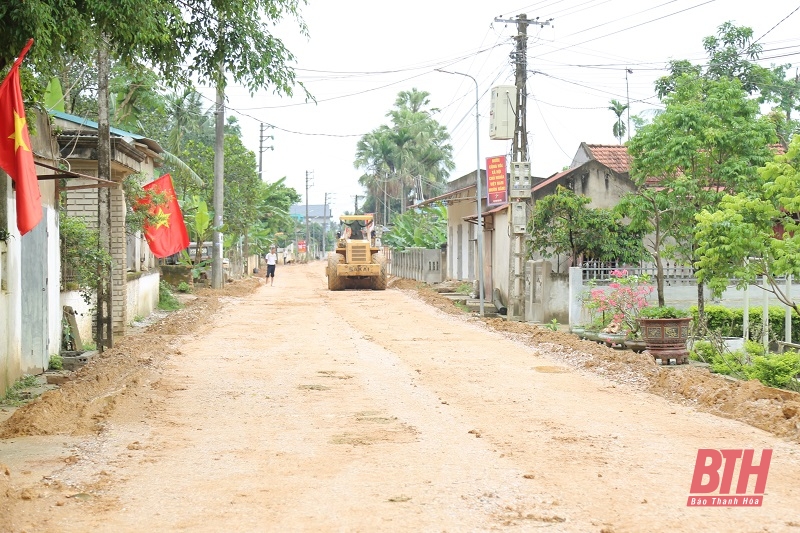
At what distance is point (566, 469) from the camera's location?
7668mm

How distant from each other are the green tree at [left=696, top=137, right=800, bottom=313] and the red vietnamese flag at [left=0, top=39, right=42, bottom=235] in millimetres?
8977

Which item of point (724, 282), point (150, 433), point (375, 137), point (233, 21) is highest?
point (375, 137)

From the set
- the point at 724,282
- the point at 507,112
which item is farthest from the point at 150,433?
the point at 507,112

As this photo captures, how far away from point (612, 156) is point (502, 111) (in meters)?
6.32

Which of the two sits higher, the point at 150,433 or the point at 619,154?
the point at 619,154

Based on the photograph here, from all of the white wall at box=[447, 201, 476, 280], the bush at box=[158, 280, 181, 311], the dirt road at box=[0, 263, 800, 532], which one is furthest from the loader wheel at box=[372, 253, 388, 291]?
the dirt road at box=[0, 263, 800, 532]

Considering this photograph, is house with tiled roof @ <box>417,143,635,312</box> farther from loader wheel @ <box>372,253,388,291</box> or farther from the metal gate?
the metal gate

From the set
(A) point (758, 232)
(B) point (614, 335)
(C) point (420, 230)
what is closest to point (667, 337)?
(B) point (614, 335)

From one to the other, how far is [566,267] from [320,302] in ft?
31.1

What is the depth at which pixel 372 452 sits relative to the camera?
329 inches

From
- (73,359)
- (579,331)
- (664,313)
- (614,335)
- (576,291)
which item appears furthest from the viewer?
(576,291)

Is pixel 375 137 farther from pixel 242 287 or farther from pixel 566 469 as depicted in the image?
pixel 566 469

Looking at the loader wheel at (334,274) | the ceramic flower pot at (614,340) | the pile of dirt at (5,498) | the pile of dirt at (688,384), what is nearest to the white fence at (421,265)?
the loader wheel at (334,274)

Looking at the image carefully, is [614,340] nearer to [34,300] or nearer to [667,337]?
[667,337]
